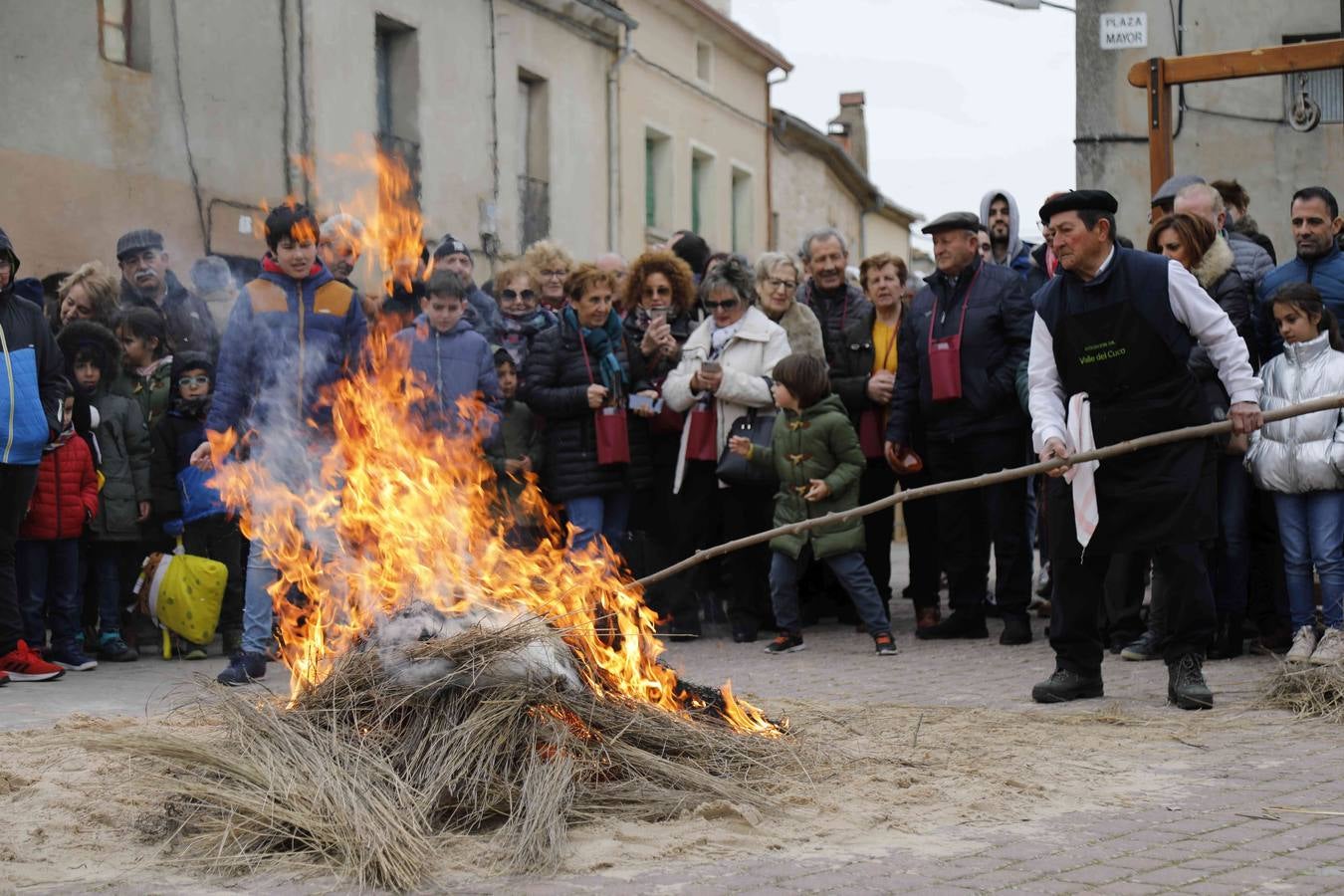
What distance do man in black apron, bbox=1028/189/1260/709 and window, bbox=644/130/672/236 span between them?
23.0 metres

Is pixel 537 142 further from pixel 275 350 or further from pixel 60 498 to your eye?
pixel 275 350

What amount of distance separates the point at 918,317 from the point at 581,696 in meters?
5.02

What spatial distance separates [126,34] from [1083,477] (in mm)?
13437

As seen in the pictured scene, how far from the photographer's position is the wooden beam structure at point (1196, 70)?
36.6ft

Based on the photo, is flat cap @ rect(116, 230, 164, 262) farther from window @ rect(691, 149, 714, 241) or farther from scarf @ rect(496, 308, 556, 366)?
window @ rect(691, 149, 714, 241)

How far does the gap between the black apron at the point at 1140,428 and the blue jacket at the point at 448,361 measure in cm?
358

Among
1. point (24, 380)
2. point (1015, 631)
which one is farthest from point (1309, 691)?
point (24, 380)

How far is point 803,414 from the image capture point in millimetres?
9734

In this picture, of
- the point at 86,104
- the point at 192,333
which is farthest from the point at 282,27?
the point at 192,333

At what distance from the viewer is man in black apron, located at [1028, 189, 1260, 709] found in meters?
7.20

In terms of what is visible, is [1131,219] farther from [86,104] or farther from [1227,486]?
[86,104]

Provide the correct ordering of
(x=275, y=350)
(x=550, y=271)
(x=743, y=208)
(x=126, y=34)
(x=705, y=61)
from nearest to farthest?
(x=275, y=350) < (x=550, y=271) < (x=126, y=34) < (x=705, y=61) < (x=743, y=208)

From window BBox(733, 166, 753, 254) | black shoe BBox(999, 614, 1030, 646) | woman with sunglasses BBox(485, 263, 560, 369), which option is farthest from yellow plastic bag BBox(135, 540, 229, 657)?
window BBox(733, 166, 753, 254)

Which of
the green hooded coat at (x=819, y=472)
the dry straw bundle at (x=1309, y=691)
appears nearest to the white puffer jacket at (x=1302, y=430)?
the dry straw bundle at (x=1309, y=691)
